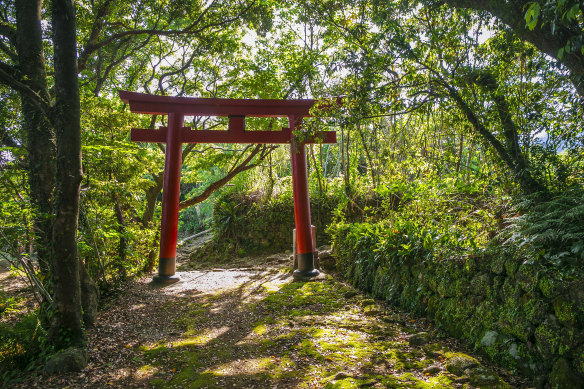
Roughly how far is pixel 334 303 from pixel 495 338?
8.13 ft

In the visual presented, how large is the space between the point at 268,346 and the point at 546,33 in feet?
13.2

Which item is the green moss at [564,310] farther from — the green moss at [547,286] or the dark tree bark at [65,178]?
the dark tree bark at [65,178]

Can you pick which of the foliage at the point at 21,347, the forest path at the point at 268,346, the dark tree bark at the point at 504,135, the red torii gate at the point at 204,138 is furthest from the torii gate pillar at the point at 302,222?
the foliage at the point at 21,347

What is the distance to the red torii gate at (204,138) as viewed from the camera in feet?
23.0

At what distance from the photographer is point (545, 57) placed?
11.7ft

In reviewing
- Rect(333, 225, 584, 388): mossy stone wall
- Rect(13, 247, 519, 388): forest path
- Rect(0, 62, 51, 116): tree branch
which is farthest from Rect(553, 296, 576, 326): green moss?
Rect(0, 62, 51, 116): tree branch

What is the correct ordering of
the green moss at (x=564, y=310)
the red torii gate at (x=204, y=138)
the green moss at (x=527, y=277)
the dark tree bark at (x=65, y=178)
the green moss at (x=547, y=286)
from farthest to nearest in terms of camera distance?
1. the red torii gate at (x=204, y=138)
2. the dark tree bark at (x=65, y=178)
3. the green moss at (x=527, y=277)
4. the green moss at (x=547, y=286)
5. the green moss at (x=564, y=310)

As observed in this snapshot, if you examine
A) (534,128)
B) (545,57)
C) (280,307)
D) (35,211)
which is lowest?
(280,307)

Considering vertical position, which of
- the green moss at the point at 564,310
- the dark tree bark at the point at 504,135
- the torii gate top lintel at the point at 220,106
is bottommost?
the green moss at the point at 564,310

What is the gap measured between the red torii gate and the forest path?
3.50 feet

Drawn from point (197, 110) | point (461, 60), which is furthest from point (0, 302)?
point (461, 60)

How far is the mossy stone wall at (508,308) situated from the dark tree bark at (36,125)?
173 inches

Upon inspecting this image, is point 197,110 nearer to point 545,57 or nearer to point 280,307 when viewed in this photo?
point 280,307

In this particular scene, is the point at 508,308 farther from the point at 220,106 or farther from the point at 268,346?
the point at 220,106
